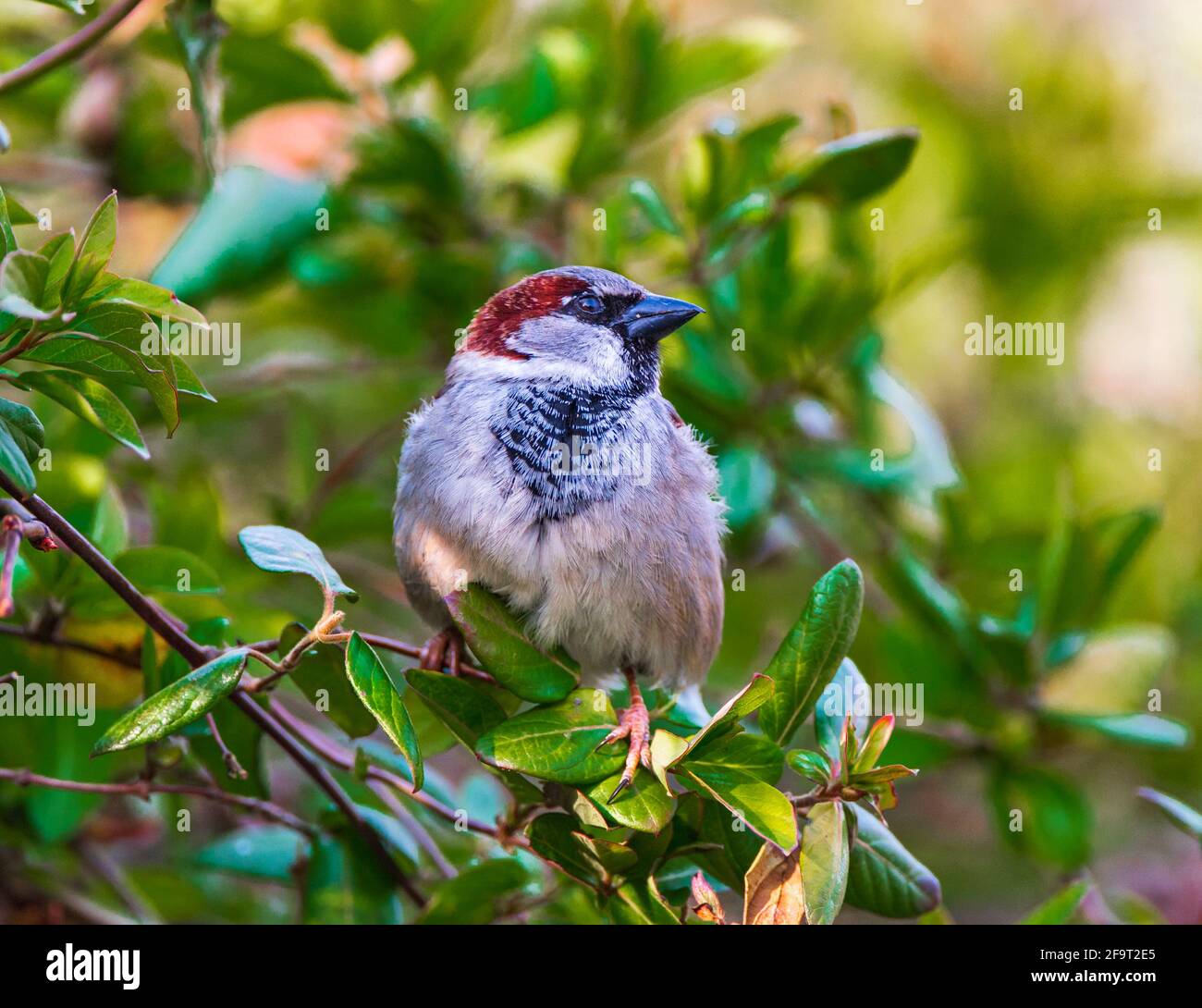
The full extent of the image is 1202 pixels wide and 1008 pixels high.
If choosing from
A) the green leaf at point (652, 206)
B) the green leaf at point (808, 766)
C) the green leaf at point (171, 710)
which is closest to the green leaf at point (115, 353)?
the green leaf at point (171, 710)

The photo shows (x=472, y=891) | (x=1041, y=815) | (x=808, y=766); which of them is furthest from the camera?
(x=1041, y=815)

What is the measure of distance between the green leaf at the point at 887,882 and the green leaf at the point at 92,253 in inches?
47.6

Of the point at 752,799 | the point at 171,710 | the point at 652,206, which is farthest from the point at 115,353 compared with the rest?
the point at 652,206

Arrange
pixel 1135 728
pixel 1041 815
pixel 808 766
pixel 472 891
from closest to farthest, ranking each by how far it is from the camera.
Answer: pixel 808 766, pixel 472 891, pixel 1135 728, pixel 1041 815

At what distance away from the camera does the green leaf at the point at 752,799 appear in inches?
58.7

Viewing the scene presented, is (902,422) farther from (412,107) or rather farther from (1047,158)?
(1047,158)

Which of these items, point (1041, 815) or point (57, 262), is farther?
point (1041, 815)

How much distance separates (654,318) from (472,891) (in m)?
1.09

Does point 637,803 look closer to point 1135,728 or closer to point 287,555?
point 287,555

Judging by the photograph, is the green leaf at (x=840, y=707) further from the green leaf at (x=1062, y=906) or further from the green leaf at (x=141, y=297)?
the green leaf at (x=141, y=297)

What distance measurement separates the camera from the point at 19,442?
1450mm

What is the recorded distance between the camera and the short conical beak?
229 centimetres

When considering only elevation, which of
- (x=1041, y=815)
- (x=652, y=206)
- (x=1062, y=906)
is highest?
(x=652, y=206)

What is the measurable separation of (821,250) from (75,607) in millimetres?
2246
